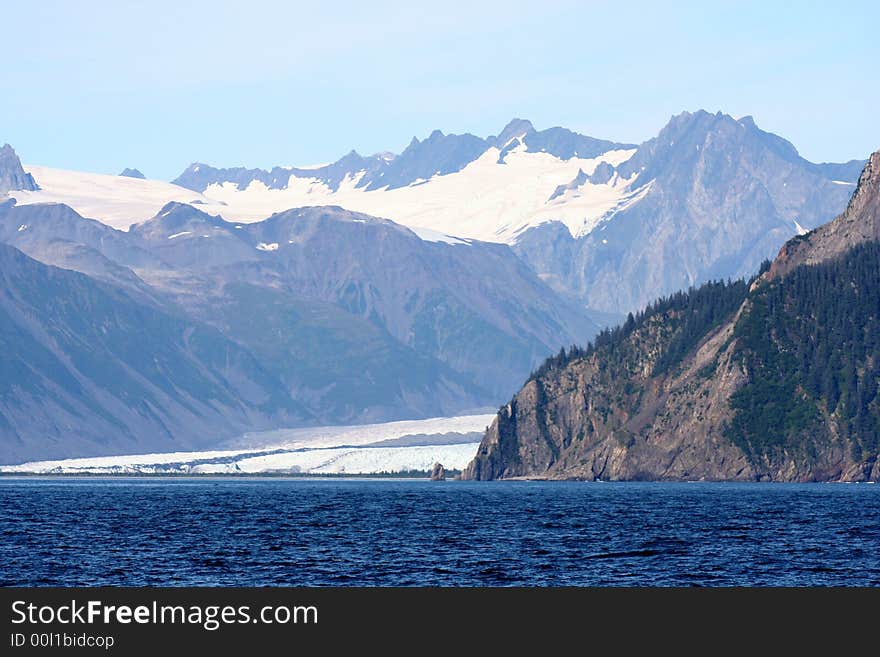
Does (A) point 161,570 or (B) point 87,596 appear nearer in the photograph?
(B) point 87,596

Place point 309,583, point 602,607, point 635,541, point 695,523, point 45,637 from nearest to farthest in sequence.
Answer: point 45,637, point 602,607, point 309,583, point 635,541, point 695,523

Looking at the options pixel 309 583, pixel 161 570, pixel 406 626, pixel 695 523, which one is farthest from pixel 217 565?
pixel 695 523

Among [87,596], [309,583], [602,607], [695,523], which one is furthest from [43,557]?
[695,523]

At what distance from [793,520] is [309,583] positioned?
280ft

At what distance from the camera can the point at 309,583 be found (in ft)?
373

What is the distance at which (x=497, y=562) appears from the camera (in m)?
131

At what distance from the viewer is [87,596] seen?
294ft

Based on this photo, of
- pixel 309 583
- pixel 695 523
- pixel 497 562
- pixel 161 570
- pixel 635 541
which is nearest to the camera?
pixel 309 583

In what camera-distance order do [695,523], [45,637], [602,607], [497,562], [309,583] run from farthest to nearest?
1. [695,523]
2. [497,562]
3. [309,583]
4. [602,607]
5. [45,637]

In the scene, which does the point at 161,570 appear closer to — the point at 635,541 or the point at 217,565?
the point at 217,565

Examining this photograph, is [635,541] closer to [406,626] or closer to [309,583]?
[309,583]

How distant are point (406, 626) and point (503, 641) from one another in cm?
427

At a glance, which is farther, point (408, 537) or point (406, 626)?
point (408, 537)

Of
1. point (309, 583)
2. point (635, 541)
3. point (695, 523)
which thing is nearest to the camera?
point (309, 583)
